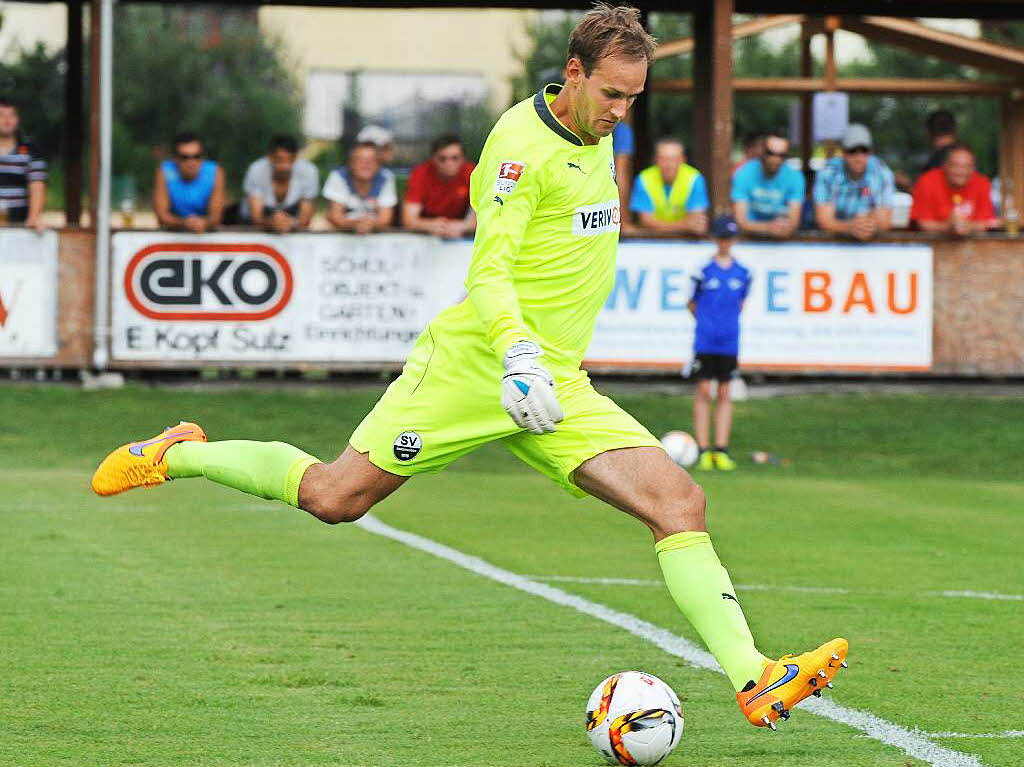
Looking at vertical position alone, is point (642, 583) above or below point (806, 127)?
below

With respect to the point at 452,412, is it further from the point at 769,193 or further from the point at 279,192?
the point at 769,193

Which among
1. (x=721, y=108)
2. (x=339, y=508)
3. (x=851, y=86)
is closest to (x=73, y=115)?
(x=721, y=108)

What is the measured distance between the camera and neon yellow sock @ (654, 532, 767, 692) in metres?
5.64

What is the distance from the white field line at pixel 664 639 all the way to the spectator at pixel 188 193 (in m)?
6.59

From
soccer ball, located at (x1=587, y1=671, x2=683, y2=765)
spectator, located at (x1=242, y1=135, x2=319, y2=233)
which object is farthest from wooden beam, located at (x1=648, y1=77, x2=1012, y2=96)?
soccer ball, located at (x1=587, y1=671, x2=683, y2=765)

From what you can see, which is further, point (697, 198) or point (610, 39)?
A: point (697, 198)

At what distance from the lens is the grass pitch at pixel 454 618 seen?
19.5ft

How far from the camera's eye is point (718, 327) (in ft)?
51.1

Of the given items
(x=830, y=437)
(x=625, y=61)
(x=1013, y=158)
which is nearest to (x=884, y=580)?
(x=625, y=61)

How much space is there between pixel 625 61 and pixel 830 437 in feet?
37.3

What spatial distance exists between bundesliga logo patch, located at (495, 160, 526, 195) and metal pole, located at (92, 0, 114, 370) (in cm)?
1251

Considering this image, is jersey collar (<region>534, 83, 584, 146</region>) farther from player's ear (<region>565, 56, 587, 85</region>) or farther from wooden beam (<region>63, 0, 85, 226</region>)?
wooden beam (<region>63, 0, 85, 226</region>)

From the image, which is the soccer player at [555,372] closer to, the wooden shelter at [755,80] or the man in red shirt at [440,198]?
the man in red shirt at [440,198]

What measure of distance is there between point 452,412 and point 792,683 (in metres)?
1.47
